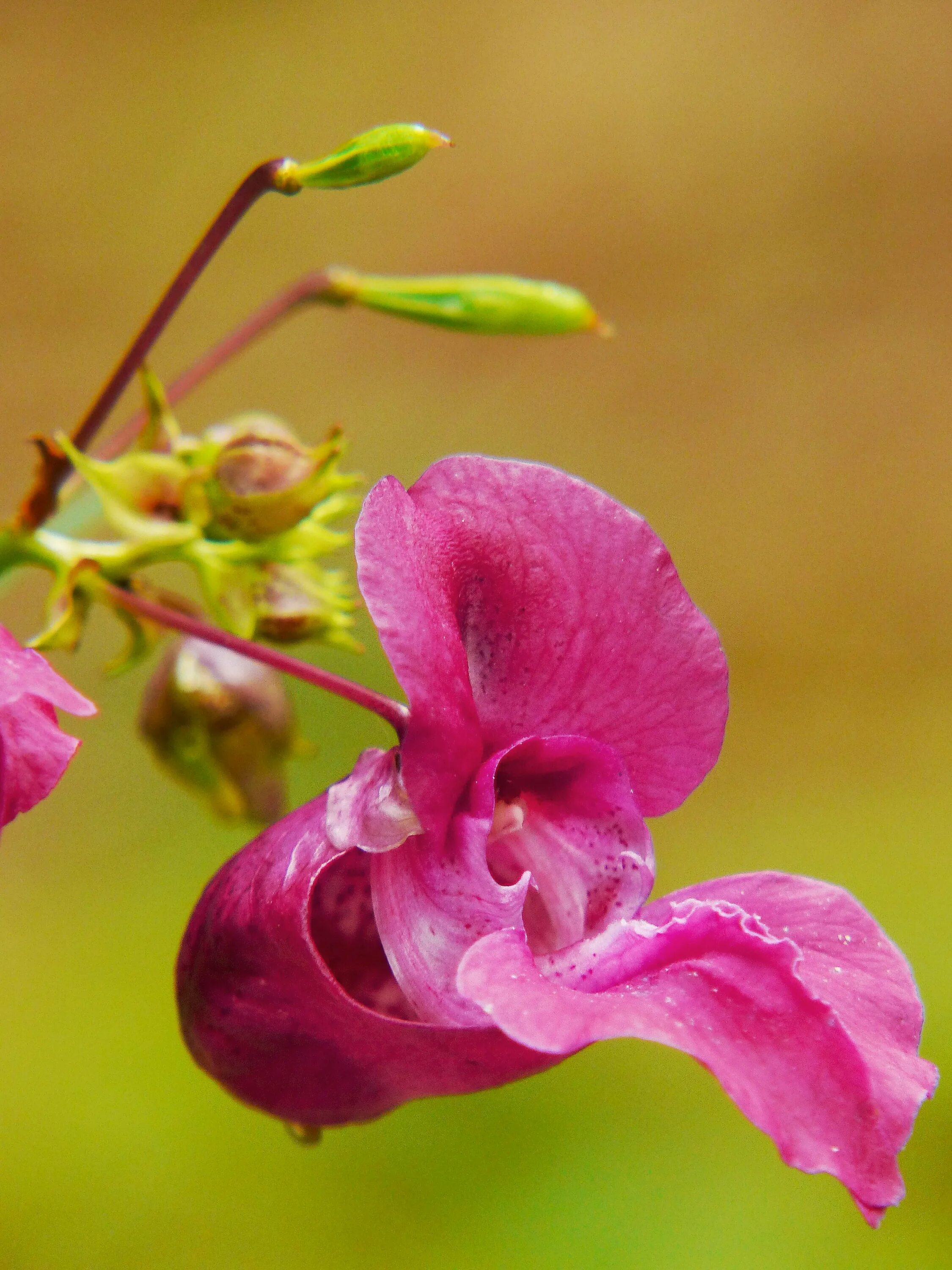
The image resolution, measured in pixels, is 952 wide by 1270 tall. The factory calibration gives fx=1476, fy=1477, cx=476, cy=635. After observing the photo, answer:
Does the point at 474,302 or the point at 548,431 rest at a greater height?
the point at 474,302

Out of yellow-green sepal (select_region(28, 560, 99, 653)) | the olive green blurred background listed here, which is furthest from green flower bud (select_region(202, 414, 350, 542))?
the olive green blurred background

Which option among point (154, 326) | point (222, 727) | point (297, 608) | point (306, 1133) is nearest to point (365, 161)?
point (154, 326)

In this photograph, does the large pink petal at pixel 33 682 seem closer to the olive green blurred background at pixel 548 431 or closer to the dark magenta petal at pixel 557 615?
the dark magenta petal at pixel 557 615

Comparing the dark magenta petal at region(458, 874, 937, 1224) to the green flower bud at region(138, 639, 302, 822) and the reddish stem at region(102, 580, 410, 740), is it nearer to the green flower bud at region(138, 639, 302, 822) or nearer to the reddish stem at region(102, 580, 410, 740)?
the reddish stem at region(102, 580, 410, 740)

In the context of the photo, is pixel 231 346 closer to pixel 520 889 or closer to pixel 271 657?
pixel 271 657

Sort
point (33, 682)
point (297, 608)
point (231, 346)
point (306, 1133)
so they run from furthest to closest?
1. point (231, 346)
2. point (297, 608)
3. point (306, 1133)
4. point (33, 682)

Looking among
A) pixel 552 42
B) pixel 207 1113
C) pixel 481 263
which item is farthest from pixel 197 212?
pixel 207 1113
